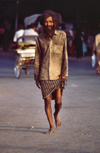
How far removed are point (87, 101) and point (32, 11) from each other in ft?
138

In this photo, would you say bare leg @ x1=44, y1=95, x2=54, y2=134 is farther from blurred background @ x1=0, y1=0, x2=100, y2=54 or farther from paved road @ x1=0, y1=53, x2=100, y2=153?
blurred background @ x1=0, y1=0, x2=100, y2=54

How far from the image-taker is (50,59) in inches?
242

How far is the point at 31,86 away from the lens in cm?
1230

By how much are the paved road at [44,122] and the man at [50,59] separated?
403 mm

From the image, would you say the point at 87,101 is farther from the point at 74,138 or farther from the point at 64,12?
the point at 64,12

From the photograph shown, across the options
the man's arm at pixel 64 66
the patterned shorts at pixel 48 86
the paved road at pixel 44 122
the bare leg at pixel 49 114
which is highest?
the man's arm at pixel 64 66

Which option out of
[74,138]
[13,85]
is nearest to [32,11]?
[13,85]

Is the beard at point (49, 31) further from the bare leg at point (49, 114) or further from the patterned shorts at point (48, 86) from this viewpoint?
the bare leg at point (49, 114)

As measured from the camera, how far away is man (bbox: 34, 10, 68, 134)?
607 cm

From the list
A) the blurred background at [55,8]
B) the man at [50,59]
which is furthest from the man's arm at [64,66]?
the blurred background at [55,8]

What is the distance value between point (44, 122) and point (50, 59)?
1.34 meters

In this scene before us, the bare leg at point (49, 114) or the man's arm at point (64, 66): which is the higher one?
the man's arm at point (64, 66)

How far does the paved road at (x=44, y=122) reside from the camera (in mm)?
5434

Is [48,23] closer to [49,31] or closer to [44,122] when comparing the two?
[49,31]
